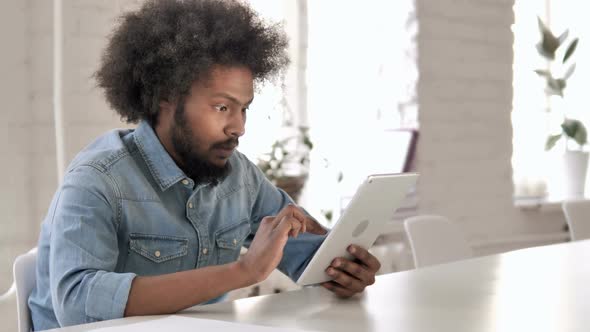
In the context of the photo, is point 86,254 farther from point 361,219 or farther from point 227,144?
point 361,219

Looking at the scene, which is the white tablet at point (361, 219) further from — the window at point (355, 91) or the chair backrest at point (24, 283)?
the window at point (355, 91)

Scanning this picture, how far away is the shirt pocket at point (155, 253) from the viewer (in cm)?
158

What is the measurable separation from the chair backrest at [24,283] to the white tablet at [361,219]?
53 cm

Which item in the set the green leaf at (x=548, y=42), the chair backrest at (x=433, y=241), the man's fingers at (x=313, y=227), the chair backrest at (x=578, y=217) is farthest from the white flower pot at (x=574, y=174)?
the man's fingers at (x=313, y=227)

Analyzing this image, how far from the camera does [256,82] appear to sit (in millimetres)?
1959

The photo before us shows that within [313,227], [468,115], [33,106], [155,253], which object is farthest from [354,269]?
[468,115]

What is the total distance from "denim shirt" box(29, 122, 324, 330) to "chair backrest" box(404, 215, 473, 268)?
58cm

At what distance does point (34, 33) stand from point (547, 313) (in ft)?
6.18

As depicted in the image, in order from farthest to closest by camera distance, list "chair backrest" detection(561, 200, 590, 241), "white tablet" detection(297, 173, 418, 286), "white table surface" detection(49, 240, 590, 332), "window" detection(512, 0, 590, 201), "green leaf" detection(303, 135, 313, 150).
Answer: "window" detection(512, 0, 590, 201) < "green leaf" detection(303, 135, 313, 150) < "chair backrest" detection(561, 200, 590, 241) < "white tablet" detection(297, 173, 418, 286) < "white table surface" detection(49, 240, 590, 332)

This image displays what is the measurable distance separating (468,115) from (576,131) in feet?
2.38

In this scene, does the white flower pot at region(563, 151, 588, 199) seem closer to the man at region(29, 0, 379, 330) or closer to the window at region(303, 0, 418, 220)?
the window at region(303, 0, 418, 220)

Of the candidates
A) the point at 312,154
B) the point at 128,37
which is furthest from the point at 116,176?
the point at 312,154

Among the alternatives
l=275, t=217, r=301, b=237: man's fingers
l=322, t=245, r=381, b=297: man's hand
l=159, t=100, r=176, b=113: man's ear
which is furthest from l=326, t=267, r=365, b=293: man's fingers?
l=159, t=100, r=176, b=113: man's ear

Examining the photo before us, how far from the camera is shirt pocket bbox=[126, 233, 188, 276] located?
1.58 meters
